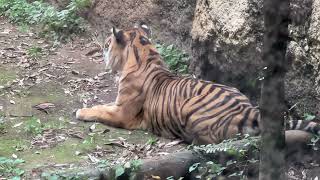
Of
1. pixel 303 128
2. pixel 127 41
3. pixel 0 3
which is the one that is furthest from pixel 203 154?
pixel 0 3

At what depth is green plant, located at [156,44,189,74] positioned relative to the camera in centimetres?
761

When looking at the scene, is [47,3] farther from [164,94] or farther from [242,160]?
[242,160]

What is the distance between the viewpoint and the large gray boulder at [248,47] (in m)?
5.36

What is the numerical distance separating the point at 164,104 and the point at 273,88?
11.0 ft

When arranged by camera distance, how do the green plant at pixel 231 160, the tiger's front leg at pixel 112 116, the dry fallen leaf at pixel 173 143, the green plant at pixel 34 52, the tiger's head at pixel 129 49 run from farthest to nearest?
1. the green plant at pixel 34 52
2. the tiger's head at pixel 129 49
3. the tiger's front leg at pixel 112 116
4. the dry fallen leaf at pixel 173 143
5. the green plant at pixel 231 160

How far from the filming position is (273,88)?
2.75 meters

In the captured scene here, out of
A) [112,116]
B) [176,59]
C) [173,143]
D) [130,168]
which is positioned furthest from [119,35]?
[130,168]

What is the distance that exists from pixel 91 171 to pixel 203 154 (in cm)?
85

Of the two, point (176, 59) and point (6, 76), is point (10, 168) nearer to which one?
point (6, 76)

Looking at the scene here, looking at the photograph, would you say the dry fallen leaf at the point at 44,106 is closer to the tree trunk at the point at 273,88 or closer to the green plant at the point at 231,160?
the green plant at the point at 231,160

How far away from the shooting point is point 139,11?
8664 millimetres

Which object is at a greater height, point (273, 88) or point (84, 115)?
point (273, 88)

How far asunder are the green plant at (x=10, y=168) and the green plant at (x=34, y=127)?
2.65ft

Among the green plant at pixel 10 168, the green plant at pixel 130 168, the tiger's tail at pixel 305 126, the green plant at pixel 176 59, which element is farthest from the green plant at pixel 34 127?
the tiger's tail at pixel 305 126
